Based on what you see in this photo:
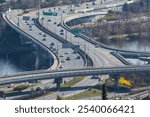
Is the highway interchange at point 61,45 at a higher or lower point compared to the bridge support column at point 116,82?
higher

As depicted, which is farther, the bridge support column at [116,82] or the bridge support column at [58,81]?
the bridge support column at [58,81]

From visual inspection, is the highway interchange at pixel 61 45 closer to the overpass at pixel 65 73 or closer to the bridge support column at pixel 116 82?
the overpass at pixel 65 73

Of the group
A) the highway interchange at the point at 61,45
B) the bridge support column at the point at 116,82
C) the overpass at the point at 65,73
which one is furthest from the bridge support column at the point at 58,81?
the bridge support column at the point at 116,82

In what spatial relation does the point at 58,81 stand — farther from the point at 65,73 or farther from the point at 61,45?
the point at 61,45

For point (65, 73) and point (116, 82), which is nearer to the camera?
point (116, 82)

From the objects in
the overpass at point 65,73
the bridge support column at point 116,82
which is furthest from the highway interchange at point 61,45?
the bridge support column at point 116,82

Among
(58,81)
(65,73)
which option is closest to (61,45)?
(65,73)

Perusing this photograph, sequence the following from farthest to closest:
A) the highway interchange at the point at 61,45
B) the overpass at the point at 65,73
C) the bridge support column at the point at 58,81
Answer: the highway interchange at the point at 61,45, the bridge support column at the point at 58,81, the overpass at the point at 65,73

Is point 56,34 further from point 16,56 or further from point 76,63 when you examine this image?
point 76,63

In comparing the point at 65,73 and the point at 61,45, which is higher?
the point at 61,45

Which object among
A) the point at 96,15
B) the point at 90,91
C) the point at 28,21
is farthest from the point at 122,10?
the point at 90,91

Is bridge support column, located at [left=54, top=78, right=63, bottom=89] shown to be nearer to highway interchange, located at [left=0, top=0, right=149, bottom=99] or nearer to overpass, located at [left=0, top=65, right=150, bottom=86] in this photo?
overpass, located at [left=0, top=65, right=150, bottom=86]

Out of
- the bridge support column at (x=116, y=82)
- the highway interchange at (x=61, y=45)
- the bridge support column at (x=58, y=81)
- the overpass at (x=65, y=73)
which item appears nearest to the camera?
the bridge support column at (x=116, y=82)
